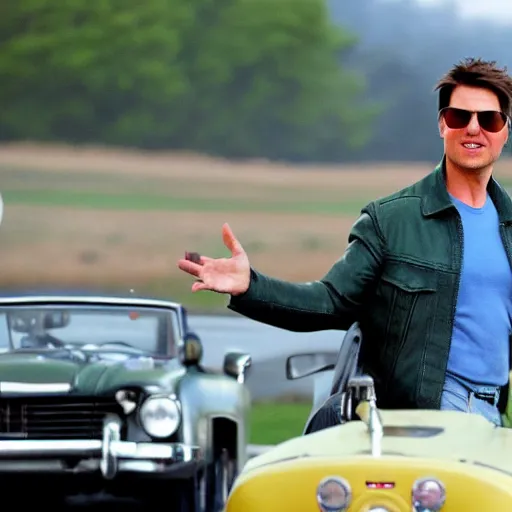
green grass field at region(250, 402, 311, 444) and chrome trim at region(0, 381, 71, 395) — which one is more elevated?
chrome trim at region(0, 381, 71, 395)

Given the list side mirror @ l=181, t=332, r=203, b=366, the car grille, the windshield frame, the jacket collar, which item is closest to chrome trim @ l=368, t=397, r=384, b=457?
the jacket collar

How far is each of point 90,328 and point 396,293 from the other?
14.5 feet

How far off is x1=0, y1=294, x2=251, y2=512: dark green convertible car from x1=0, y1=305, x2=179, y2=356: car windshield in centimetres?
8

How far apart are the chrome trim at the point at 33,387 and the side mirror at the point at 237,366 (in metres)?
0.83

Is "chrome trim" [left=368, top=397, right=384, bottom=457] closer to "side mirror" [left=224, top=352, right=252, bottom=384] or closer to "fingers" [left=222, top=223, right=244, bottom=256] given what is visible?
"fingers" [left=222, top=223, right=244, bottom=256]

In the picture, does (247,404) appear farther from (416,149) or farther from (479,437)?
(479,437)

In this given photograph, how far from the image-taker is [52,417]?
7.14 metres

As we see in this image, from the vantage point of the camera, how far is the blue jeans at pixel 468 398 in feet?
11.5

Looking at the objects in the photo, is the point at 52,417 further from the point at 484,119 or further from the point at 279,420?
the point at 484,119

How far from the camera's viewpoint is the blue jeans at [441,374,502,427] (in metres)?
3.51

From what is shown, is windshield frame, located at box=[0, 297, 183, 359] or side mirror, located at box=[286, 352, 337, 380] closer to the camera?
side mirror, located at box=[286, 352, 337, 380]

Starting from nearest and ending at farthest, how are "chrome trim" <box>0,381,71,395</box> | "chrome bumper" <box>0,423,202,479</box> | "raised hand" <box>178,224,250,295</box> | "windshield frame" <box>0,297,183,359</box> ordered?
"raised hand" <box>178,224,250,295</box> → "chrome bumper" <box>0,423,202,479</box> → "chrome trim" <box>0,381,71,395</box> → "windshield frame" <box>0,297,183,359</box>

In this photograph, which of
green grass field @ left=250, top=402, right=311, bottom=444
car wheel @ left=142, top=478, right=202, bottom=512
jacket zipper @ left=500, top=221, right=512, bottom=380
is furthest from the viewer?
green grass field @ left=250, top=402, right=311, bottom=444

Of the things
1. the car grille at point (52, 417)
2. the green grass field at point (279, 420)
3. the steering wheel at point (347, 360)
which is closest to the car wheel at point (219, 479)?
the car grille at point (52, 417)
